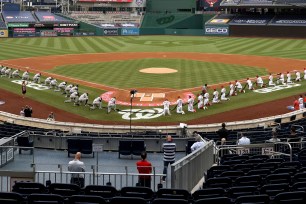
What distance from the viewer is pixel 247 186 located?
392 inches

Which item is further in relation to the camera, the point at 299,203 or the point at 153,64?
the point at 153,64

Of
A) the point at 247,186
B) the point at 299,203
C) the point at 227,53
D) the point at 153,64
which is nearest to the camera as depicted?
the point at 299,203

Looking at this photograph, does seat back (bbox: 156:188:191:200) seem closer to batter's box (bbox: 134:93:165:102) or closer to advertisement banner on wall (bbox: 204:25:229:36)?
batter's box (bbox: 134:93:165:102)

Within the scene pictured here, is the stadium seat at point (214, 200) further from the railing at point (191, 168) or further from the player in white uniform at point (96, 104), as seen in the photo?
the player in white uniform at point (96, 104)

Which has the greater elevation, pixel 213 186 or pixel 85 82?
pixel 213 186

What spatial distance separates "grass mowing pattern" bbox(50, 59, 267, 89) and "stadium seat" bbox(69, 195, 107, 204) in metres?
32.3

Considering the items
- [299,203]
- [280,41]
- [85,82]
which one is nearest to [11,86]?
[85,82]

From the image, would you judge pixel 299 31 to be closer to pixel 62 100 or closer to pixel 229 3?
pixel 229 3

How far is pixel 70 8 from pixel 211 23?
3872 cm

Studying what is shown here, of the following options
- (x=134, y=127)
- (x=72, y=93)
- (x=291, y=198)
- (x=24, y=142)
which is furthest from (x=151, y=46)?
(x=291, y=198)

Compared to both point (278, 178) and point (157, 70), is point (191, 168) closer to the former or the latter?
point (278, 178)

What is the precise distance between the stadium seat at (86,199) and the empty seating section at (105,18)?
312 feet

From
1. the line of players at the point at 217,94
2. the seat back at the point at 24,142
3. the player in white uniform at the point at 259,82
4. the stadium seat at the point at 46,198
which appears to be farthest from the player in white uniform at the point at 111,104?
the stadium seat at the point at 46,198

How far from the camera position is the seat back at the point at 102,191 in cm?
1002
